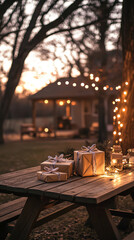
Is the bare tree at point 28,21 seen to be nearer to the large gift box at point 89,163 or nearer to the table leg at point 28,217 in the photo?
the large gift box at point 89,163

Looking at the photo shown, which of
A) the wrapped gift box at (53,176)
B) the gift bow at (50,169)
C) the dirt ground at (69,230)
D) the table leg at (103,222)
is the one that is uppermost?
the gift bow at (50,169)

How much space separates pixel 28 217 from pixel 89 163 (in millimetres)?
827

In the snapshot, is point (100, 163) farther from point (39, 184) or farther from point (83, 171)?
point (39, 184)

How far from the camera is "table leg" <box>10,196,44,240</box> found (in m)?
3.12

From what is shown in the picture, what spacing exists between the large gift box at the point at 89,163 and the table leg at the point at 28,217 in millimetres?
583

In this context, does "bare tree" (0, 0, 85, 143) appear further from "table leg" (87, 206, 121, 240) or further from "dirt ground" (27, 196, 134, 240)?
"table leg" (87, 206, 121, 240)

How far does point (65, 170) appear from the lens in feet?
11.0

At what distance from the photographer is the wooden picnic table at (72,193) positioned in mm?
2881

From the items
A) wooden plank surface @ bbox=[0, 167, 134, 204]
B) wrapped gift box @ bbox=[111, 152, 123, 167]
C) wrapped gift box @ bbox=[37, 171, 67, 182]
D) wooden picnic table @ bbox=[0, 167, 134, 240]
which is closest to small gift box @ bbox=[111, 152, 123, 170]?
wrapped gift box @ bbox=[111, 152, 123, 167]

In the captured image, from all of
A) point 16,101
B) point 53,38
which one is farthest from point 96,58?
point 16,101

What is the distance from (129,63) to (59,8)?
5.59 meters

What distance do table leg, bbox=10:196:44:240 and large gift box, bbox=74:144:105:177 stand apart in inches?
23.0

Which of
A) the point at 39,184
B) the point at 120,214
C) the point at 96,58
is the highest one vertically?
the point at 96,58

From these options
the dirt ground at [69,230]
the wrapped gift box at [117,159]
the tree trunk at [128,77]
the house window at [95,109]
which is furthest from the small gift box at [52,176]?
the house window at [95,109]
